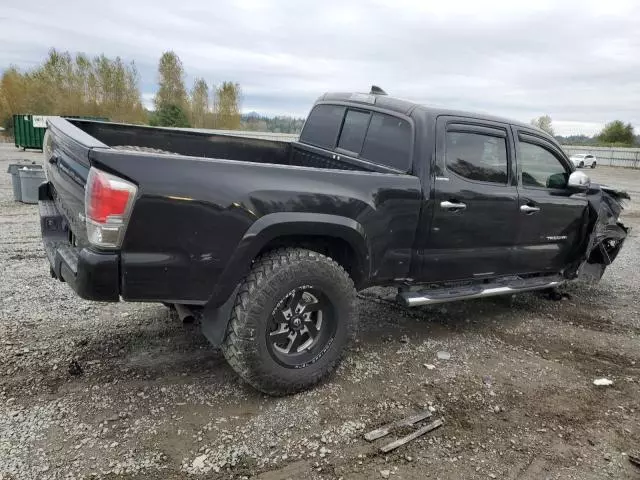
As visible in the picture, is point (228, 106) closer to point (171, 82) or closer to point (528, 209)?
point (171, 82)

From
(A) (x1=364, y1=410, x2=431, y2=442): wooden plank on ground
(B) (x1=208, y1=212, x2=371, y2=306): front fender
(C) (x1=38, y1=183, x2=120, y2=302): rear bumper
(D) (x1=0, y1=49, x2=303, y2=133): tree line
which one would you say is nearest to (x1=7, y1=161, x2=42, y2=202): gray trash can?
(C) (x1=38, y1=183, x2=120, y2=302): rear bumper

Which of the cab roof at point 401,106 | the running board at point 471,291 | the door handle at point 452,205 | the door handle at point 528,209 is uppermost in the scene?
the cab roof at point 401,106

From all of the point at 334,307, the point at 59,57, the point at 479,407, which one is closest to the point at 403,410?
the point at 479,407

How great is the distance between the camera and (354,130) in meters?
4.68

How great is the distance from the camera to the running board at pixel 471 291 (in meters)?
4.07

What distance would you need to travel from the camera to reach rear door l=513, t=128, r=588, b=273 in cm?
472

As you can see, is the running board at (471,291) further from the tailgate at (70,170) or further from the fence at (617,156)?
the fence at (617,156)

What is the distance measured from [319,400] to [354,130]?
248cm

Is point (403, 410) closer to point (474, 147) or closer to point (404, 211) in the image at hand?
point (404, 211)

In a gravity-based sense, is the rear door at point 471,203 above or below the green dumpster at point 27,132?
above

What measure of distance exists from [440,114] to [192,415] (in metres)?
2.93

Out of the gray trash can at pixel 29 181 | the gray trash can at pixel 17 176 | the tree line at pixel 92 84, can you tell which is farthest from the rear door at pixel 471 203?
the tree line at pixel 92 84

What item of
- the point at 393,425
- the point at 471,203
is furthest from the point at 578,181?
the point at 393,425

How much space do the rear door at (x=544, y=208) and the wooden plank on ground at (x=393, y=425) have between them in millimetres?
2138
